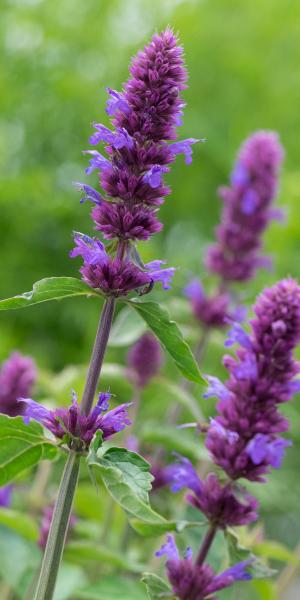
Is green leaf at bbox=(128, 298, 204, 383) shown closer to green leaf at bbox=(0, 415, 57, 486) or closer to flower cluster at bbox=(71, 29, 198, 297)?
flower cluster at bbox=(71, 29, 198, 297)

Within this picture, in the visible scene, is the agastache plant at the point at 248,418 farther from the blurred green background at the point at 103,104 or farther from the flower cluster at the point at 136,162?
the blurred green background at the point at 103,104

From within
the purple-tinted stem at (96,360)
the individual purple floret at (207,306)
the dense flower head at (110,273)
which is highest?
the individual purple floret at (207,306)

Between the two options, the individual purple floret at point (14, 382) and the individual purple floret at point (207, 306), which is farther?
the individual purple floret at point (207, 306)

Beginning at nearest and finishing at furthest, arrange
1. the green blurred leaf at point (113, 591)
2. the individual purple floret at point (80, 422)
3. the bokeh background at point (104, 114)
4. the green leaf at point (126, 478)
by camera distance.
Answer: the green leaf at point (126, 478)
the individual purple floret at point (80, 422)
the green blurred leaf at point (113, 591)
the bokeh background at point (104, 114)

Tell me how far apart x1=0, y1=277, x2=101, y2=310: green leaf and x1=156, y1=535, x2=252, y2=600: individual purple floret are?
14.2 inches

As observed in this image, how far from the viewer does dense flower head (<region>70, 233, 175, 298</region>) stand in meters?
0.84

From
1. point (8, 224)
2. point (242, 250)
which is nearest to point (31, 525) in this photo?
point (242, 250)

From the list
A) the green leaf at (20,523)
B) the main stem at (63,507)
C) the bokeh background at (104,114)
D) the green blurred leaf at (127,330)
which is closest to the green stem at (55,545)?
the main stem at (63,507)

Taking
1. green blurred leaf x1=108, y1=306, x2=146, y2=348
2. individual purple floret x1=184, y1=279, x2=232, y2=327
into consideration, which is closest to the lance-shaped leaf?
green blurred leaf x1=108, y1=306, x2=146, y2=348

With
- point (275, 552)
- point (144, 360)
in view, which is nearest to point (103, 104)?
point (144, 360)

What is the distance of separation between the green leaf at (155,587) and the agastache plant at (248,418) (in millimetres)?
20

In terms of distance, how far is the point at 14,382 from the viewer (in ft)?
4.37

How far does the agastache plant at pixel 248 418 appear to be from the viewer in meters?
0.93

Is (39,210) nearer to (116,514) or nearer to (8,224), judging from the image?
(8,224)
